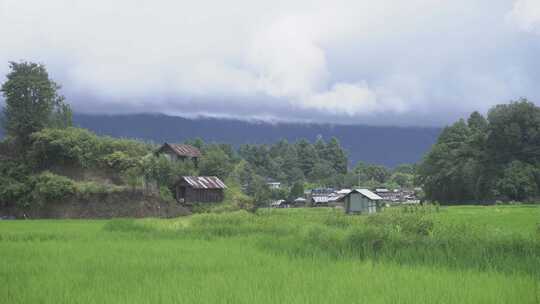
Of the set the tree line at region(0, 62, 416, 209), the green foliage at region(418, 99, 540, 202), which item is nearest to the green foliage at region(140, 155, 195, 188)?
the tree line at region(0, 62, 416, 209)

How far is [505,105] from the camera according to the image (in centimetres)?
5694

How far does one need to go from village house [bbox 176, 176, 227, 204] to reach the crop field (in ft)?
82.9

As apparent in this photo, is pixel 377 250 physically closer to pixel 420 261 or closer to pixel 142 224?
pixel 420 261

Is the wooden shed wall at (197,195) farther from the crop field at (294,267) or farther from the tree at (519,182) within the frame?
the tree at (519,182)

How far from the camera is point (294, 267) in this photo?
998 cm

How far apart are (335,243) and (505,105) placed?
4968 centimetres

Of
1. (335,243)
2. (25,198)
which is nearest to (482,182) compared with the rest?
(25,198)

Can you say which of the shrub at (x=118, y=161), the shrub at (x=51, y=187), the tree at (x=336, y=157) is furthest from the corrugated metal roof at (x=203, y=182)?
the tree at (x=336, y=157)

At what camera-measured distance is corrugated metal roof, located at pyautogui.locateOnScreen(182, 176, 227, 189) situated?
1642 inches

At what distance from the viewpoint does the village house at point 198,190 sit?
41781 millimetres

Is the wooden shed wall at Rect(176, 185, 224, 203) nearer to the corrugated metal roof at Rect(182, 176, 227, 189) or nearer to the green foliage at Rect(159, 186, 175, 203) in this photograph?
the corrugated metal roof at Rect(182, 176, 227, 189)

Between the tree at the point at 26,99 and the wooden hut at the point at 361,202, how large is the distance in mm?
24232

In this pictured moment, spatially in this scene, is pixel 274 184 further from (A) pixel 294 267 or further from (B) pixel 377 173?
(A) pixel 294 267

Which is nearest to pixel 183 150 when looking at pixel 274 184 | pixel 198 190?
pixel 198 190
